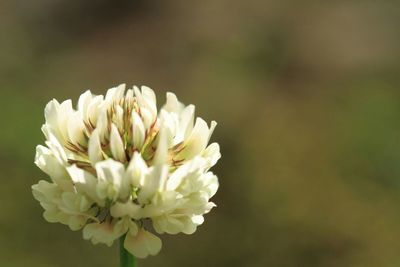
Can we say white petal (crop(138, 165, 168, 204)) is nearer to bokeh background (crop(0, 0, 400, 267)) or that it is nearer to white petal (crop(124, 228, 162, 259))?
white petal (crop(124, 228, 162, 259))

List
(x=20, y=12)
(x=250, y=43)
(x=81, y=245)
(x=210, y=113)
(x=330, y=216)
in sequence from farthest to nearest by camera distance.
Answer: (x=20, y=12) → (x=250, y=43) → (x=210, y=113) → (x=330, y=216) → (x=81, y=245)

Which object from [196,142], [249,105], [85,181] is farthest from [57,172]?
[249,105]

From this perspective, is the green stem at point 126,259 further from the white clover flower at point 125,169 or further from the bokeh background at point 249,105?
the bokeh background at point 249,105

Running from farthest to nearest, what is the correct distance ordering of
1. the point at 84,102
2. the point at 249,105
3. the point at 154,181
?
the point at 249,105
the point at 84,102
the point at 154,181

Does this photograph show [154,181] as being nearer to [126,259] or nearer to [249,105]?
[126,259]

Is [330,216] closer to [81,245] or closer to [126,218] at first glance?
[81,245]

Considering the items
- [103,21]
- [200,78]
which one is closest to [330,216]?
[200,78]

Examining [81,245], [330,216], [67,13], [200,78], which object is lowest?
[81,245]

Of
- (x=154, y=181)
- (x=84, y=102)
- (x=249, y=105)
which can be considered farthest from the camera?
(x=249, y=105)
